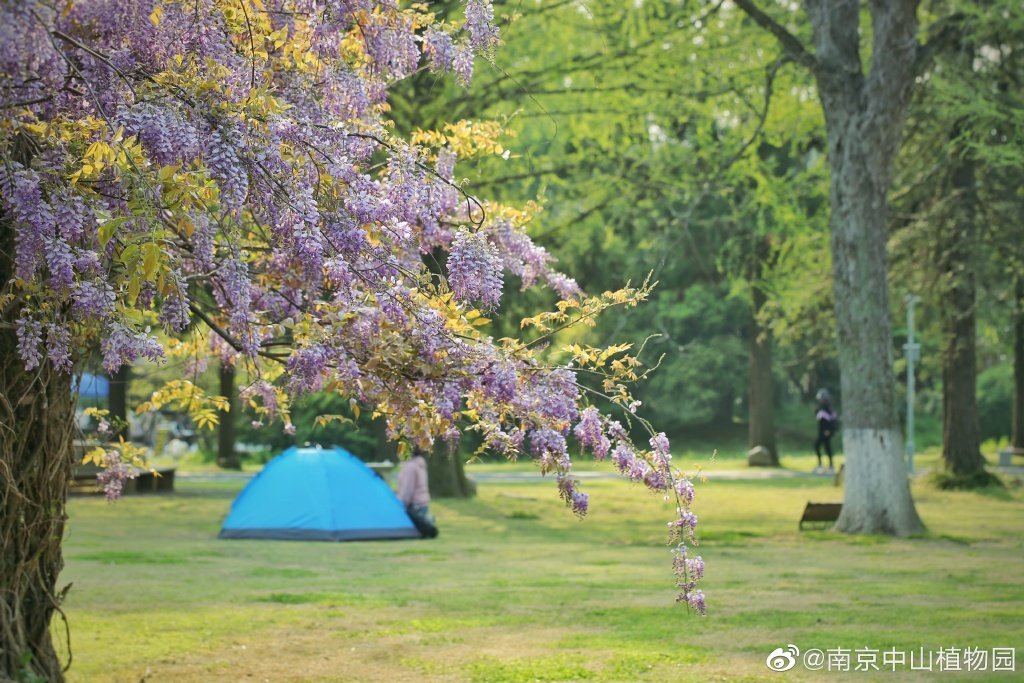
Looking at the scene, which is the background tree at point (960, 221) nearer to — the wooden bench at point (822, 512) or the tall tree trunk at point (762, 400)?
the wooden bench at point (822, 512)

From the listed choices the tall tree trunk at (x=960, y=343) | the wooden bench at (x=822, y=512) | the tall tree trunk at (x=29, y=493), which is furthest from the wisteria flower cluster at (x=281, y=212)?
the tall tree trunk at (x=960, y=343)

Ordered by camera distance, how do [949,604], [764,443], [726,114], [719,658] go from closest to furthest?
[719,658] → [949,604] → [726,114] → [764,443]

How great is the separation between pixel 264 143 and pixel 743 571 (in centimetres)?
856

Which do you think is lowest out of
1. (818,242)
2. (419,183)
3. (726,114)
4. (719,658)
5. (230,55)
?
(719,658)

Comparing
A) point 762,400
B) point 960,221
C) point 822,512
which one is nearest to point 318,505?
point 822,512

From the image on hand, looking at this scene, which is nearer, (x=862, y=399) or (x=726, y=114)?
(x=862, y=399)

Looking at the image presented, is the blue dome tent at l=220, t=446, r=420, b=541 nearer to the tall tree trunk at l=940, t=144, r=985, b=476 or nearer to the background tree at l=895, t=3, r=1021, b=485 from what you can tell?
the background tree at l=895, t=3, r=1021, b=485

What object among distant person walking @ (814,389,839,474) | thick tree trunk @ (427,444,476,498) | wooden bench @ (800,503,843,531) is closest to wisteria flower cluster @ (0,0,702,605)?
wooden bench @ (800,503,843,531)

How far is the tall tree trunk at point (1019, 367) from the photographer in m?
23.5

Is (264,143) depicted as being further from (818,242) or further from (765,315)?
(765,315)

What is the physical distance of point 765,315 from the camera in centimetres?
2633

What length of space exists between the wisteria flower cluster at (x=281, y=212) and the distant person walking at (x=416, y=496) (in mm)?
9668

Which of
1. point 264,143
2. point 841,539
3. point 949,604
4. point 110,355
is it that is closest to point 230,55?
point 264,143

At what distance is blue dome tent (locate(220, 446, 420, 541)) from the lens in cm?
1644
